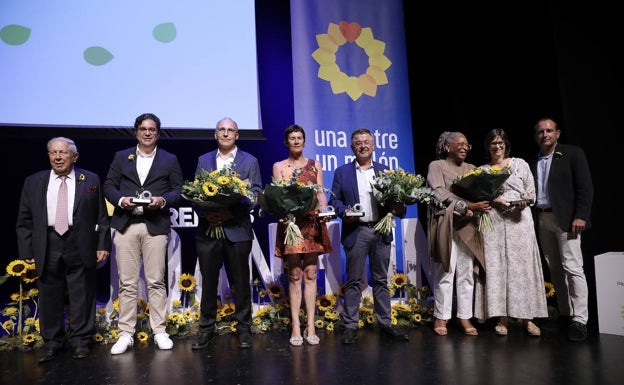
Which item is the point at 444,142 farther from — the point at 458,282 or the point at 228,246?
the point at 228,246

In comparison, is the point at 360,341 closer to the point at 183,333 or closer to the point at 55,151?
the point at 183,333

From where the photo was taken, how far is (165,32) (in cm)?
464

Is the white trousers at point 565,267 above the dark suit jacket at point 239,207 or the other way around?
the other way around

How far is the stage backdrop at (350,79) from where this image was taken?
5066 mm

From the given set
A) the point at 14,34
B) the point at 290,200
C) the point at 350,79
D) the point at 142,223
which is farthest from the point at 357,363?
the point at 14,34

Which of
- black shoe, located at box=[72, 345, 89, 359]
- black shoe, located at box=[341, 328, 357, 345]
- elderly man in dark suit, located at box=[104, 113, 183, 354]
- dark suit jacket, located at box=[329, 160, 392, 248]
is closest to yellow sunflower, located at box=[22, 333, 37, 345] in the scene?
black shoe, located at box=[72, 345, 89, 359]

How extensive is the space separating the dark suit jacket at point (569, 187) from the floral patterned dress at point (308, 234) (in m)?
1.93

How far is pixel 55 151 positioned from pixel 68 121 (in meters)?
0.87

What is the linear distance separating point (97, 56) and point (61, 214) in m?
1.69

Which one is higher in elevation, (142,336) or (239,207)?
(239,207)

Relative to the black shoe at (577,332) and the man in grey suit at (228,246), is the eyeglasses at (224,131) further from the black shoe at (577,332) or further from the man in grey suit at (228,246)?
the black shoe at (577,332)

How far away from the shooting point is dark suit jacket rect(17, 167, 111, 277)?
11.6 feet

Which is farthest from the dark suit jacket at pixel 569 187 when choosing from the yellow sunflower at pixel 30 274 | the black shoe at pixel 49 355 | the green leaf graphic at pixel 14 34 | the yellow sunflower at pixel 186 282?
the green leaf graphic at pixel 14 34

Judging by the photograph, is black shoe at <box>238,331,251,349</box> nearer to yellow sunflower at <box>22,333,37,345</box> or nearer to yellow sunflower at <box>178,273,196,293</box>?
yellow sunflower at <box>178,273,196,293</box>
